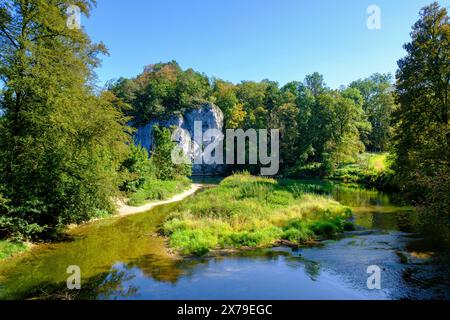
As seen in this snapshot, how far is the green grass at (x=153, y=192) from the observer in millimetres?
32303

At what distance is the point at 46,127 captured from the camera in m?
16.4

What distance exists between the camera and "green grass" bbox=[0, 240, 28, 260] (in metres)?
14.7

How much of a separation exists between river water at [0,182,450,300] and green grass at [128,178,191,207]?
39.9 feet

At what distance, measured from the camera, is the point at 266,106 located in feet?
309

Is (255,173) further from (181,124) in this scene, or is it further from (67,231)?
(67,231)

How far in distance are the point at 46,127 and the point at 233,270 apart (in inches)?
453

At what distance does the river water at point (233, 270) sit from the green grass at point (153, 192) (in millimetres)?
12172

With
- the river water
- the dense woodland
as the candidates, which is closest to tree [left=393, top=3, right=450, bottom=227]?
the dense woodland

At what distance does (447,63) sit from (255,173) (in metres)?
55.5

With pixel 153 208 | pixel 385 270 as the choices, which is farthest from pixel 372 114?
pixel 385 270

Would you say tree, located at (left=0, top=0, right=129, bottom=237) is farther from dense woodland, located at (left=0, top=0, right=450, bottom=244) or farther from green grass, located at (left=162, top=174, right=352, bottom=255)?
green grass, located at (left=162, top=174, right=352, bottom=255)

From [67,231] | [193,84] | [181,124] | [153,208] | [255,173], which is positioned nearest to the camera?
[67,231]

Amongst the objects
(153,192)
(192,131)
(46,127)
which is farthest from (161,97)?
(46,127)

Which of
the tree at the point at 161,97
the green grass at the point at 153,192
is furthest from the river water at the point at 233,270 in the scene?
the tree at the point at 161,97
